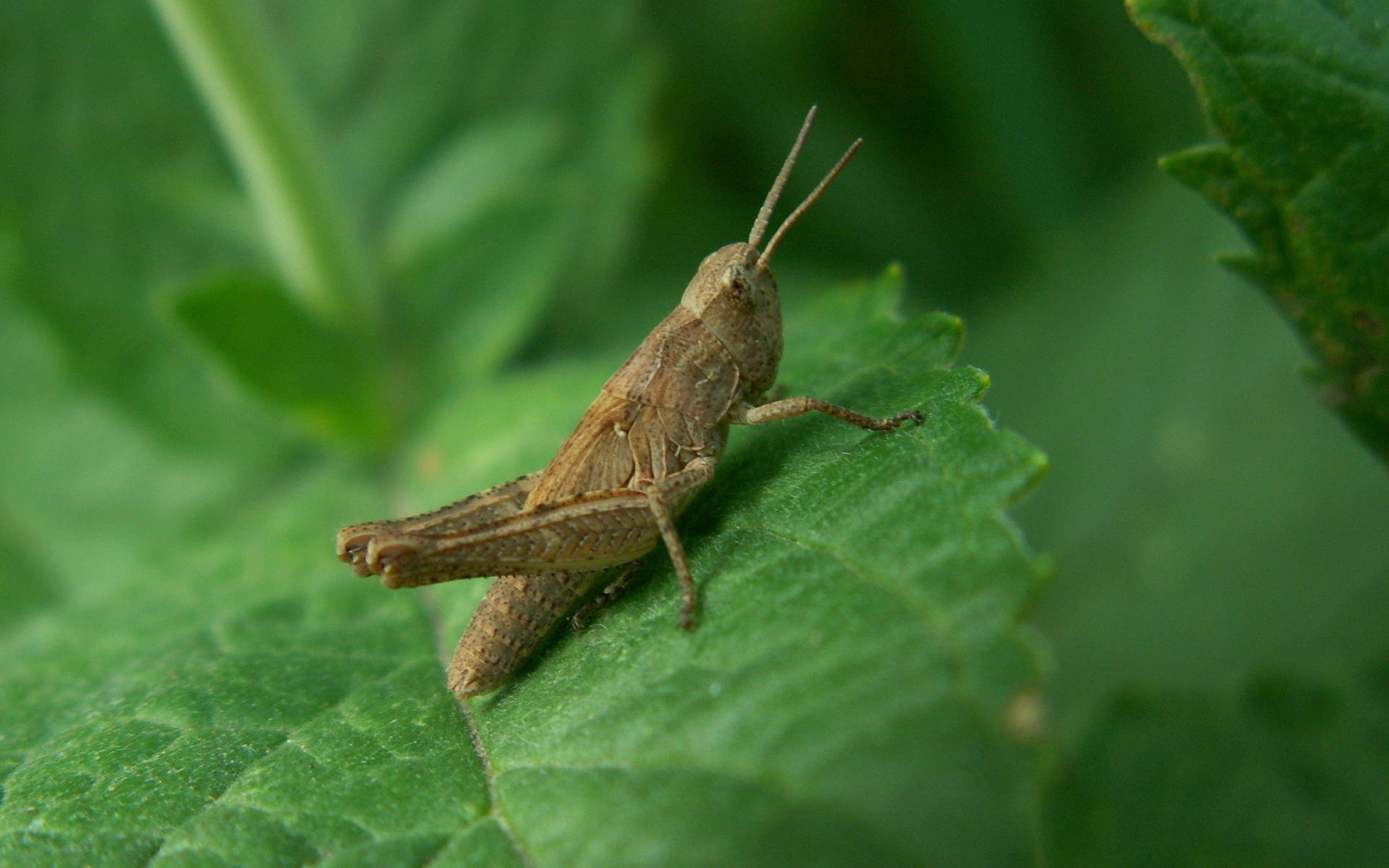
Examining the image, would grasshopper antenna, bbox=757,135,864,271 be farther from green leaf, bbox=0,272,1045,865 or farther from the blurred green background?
the blurred green background

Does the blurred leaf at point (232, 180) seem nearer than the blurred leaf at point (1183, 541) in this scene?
No

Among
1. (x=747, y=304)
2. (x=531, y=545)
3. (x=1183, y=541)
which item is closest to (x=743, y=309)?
(x=747, y=304)

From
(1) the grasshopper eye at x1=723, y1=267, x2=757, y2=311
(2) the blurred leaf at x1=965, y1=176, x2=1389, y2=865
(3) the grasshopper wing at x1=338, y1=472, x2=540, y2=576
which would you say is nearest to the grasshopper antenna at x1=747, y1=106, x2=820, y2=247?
(1) the grasshopper eye at x1=723, y1=267, x2=757, y2=311

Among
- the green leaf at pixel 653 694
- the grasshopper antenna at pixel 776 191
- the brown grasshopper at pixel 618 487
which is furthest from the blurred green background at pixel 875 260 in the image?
the brown grasshopper at pixel 618 487

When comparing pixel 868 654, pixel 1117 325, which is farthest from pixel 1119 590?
pixel 868 654

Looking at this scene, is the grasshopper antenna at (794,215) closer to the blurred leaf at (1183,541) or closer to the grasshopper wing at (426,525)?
the grasshopper wing at (426,525)
